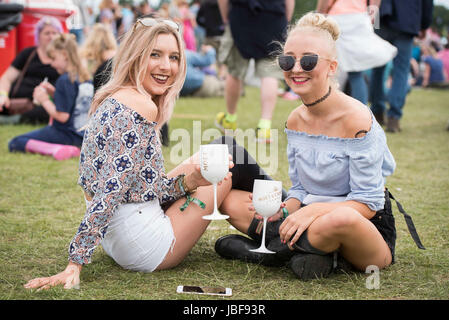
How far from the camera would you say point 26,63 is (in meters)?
7.81

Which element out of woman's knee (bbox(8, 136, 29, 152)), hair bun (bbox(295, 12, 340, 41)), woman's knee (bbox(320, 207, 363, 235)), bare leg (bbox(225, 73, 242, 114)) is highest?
hair bun (bbox(295, 12, 340, 41))

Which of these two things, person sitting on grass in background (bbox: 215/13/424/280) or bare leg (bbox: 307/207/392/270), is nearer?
bare leg (bbox: 307/207/392/270)

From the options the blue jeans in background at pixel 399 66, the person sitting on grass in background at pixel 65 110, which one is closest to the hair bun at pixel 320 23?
the person sitting on grass in background at pixel 65 110

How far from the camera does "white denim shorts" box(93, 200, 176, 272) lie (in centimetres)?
278

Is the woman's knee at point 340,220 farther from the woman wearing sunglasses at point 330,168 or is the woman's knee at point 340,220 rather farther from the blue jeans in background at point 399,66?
the blue jeans in background at point 399,66

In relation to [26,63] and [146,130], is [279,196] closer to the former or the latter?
[146,130]

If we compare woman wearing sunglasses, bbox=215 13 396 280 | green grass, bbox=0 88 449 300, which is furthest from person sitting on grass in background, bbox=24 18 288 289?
woman wearing sunglasses, bbox=215 13 396 280

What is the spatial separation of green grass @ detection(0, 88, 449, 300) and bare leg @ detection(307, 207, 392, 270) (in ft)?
0.34

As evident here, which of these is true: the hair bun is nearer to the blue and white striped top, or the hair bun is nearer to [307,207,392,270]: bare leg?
the blue and white striped top

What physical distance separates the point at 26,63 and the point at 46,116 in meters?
0.74

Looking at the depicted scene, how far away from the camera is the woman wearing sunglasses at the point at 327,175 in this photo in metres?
2.71

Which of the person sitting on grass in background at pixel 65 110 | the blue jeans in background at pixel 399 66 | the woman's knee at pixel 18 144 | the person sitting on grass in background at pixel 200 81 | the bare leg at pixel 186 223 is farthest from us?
the person sitting on grass in background at pixel 200 81

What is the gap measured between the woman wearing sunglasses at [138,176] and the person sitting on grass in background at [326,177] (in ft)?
1.29
